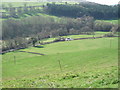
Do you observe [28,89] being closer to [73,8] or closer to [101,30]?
[101,30]

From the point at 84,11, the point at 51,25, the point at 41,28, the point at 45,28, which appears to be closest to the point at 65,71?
the point at 45,28

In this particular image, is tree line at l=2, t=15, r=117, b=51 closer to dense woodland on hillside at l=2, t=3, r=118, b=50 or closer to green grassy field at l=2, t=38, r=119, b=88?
dense woodland on hillside at l=2, t=3, r=118, b=50

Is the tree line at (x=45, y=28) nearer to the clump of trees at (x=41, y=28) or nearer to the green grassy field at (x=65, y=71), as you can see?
the clump of trees at (x=41, y=28)

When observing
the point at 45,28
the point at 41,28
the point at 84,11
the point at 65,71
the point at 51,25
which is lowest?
the point at 65,71

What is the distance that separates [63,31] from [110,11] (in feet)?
191

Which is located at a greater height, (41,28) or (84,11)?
(84,11)

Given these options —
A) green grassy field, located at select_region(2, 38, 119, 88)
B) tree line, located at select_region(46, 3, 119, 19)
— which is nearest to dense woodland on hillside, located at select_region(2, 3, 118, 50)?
tree line, located at select_region(46, 3, 119, 19)

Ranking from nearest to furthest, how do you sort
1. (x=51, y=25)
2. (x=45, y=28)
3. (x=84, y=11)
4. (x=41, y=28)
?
(x=45, y=28), (x=41, y=28), (x=51, y=25), (x=84, y=11)

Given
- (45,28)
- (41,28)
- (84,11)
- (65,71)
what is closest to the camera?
(65,71)

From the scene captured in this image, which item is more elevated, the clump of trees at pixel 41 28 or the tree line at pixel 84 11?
the tree line at pixel 84 11

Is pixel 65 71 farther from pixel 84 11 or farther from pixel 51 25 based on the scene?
pixel 84 11

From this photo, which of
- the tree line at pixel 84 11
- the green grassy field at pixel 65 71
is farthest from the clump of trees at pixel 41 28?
the green grassy field at pixel 65 71

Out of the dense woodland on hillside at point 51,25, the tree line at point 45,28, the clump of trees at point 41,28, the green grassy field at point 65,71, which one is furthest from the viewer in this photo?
the tree line at point 45,28

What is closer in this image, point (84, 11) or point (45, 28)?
point (45, 28)
